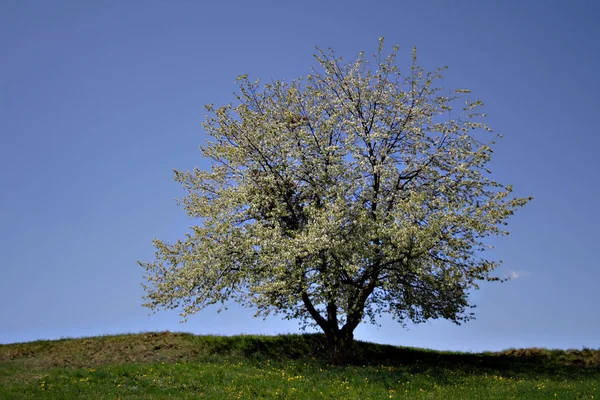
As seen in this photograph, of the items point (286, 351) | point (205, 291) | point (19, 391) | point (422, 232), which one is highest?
point (422, 232)

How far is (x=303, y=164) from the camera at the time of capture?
2809 centimetres

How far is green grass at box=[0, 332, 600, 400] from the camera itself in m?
21.3

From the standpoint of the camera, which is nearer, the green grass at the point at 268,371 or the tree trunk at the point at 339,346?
the green grass at the point at 268,371

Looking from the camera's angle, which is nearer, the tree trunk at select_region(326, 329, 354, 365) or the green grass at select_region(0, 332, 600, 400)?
the green grass at select_region(0, 332, 600, 400)

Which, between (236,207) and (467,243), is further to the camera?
(236,207)

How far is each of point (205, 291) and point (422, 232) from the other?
1166cm

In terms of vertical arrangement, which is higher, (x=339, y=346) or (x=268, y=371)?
(x=339, y=346)

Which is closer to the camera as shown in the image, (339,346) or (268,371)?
(268,371)

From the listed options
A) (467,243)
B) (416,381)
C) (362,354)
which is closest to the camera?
(416,381)

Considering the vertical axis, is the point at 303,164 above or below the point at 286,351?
above

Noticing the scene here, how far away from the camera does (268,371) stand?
81.5 feet

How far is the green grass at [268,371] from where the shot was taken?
21.3 meters

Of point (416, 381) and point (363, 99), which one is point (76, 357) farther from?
point (363, 99)

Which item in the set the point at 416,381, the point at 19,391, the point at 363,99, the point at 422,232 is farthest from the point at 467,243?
the point at 19,391
